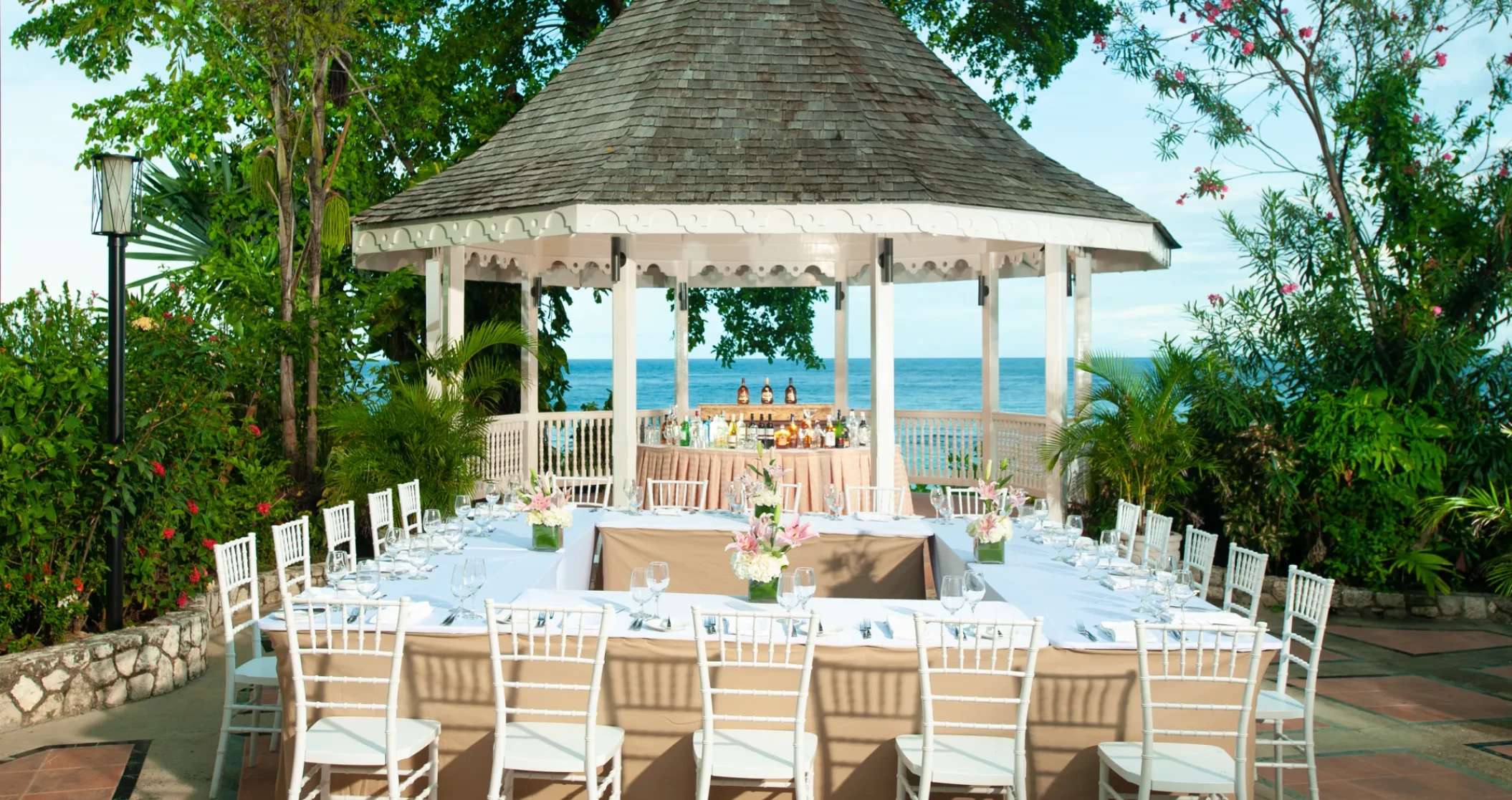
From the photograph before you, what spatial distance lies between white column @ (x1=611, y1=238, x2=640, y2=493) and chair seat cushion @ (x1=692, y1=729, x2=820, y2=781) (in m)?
6.24

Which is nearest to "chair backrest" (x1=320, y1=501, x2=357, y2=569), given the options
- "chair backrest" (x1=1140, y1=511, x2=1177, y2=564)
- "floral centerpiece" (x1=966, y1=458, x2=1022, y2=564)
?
"floral centerpiece" (x1=966, y1=458, x2=1022, y2=564)

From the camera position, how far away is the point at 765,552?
18.5ft

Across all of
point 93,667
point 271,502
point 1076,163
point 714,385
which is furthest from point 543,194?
point 714,385

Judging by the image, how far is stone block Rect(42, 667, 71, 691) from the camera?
6.78 metres

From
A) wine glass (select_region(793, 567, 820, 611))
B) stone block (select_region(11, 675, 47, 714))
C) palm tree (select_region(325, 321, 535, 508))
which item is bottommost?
stone block (select_region(11, 675, 47, 714))

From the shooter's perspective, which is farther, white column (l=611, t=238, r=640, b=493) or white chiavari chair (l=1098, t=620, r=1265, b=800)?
white column (l=611, t=238, r=640, b=493)

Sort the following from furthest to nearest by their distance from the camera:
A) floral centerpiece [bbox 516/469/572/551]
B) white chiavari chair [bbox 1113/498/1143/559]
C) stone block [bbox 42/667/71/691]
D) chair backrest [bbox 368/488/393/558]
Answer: chair backrest [bbox 368/488/393/558], white chiavari chair [bbox 1113/498/1143/559], floral centerpiece [bbox 516/469/572/551], stone block [bbox 42/667/71/691]

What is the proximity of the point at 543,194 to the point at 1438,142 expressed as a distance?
881cm

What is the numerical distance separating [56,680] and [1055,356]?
8.74 metres

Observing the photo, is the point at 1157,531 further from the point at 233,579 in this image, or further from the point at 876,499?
the point at 233,579

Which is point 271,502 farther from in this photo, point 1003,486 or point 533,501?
point 1003,486

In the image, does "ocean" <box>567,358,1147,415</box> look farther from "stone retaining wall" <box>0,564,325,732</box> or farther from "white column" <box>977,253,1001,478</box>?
"stone retaining wall" <box>0,564,325,732</box>

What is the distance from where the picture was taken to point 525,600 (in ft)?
17.7

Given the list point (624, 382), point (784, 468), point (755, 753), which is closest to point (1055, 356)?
point (784, 468)
